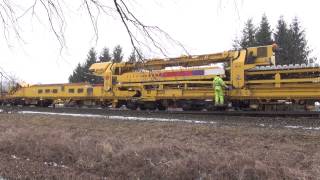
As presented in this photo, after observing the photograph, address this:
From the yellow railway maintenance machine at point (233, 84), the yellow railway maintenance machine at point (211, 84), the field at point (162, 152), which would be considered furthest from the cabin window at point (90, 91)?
the field at point (162, 152)

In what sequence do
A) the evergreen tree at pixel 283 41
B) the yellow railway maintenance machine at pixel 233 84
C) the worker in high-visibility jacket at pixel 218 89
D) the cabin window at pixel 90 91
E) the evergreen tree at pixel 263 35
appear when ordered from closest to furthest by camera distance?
the yellow railway maintenance machine at pixel 233 84 < the worker in high-visibility jacket at pixel 218 89 < the cabin window at pixel 90 91 < the evergreen tree at pixel 283 41 < the evergreen tree at pixel 263 35

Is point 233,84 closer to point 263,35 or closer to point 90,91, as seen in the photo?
point 90,91

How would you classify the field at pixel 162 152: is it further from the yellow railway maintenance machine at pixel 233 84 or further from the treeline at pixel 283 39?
the treeline at pixel 283 39

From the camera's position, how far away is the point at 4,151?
44.1 ft

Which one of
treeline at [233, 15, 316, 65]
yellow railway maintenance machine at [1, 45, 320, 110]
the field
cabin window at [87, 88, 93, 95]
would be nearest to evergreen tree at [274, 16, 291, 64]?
treeline at [233, 15, 316, 65]

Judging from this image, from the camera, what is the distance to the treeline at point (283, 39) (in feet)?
159

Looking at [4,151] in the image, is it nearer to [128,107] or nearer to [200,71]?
[200,71]

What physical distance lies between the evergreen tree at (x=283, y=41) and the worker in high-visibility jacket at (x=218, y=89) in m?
27.7

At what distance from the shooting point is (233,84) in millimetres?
20953

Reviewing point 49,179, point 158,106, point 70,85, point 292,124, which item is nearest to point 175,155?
point 49,179

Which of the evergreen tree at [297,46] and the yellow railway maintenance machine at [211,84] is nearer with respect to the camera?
the yellow railway maintenance machine at [211,84]

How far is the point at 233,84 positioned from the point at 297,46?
31050mm

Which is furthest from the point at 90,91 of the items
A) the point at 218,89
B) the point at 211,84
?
the point at 218,89

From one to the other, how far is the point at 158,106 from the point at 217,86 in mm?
5172
